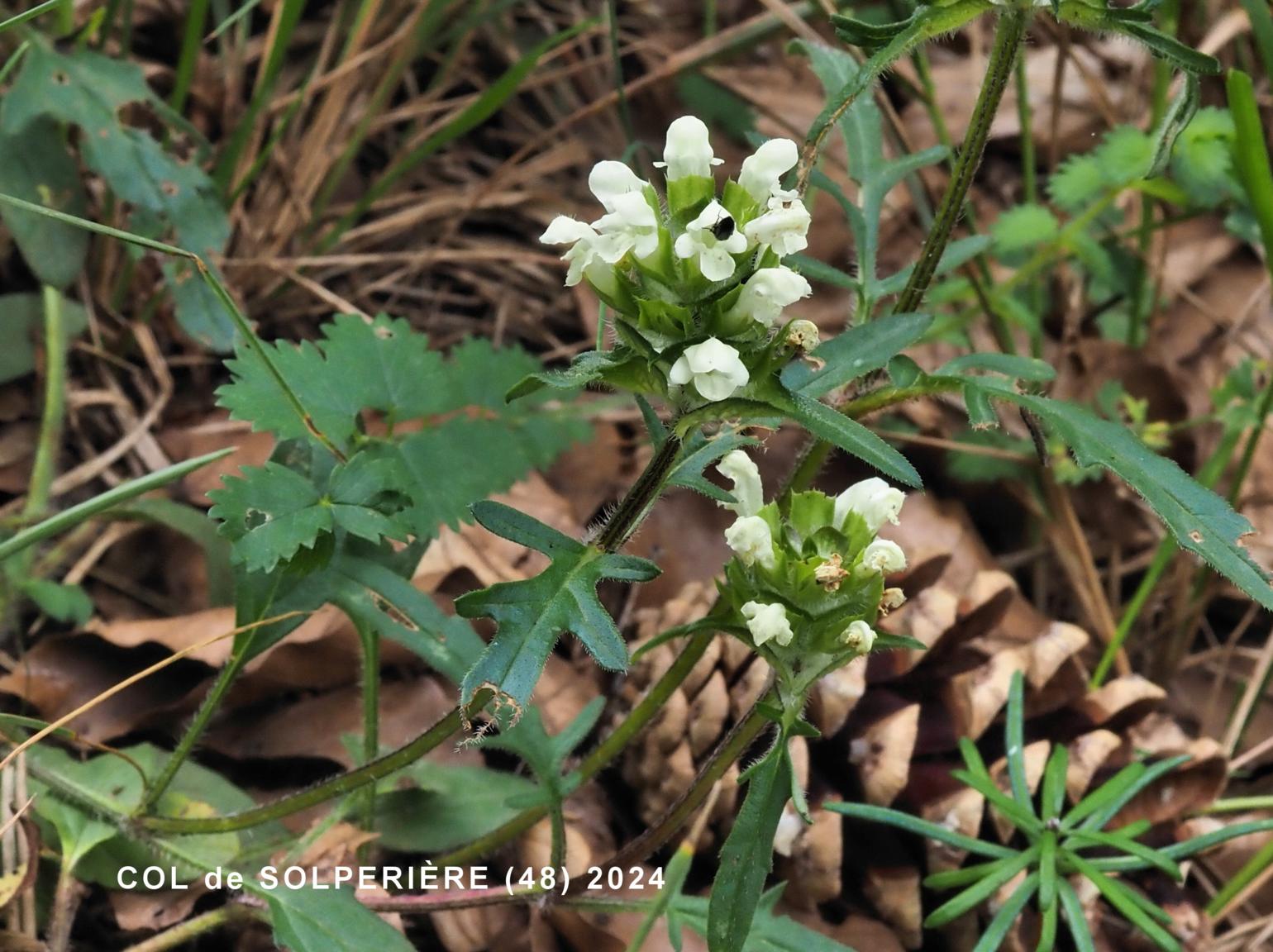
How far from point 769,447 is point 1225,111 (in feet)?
2.88

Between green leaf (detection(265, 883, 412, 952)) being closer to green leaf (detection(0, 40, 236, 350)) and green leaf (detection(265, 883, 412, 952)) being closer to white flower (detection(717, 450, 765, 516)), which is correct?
white flower (detection(717, 450, 765, 516))

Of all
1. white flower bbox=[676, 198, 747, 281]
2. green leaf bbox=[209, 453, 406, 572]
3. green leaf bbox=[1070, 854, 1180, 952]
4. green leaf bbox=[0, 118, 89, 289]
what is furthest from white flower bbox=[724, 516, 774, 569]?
green leaf bbox=[0, 118, 89, 289]

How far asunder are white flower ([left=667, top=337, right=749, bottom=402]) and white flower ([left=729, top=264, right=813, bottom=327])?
5 centimetres

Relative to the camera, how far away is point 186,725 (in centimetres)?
146

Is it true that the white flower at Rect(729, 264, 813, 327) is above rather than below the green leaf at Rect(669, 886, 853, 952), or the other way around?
above

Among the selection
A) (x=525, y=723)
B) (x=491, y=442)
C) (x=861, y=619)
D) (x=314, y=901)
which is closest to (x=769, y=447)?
(x=491, y=442)

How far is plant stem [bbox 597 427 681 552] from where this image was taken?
1.01 meters

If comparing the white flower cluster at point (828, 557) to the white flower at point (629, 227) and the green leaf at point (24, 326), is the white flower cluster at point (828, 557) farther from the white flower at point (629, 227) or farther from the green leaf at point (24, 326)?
the green leaf at point (24, 326)

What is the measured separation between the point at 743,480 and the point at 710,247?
0.31 meters

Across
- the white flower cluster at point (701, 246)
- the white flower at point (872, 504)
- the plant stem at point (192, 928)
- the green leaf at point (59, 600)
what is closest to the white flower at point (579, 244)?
the white flower cluster at point (701, 246)

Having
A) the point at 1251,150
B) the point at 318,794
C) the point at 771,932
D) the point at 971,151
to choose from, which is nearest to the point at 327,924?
the point at 318,794

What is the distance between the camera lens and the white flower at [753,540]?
104 cm

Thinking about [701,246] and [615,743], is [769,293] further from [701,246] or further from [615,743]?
[615,743]

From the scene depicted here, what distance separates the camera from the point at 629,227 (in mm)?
932
